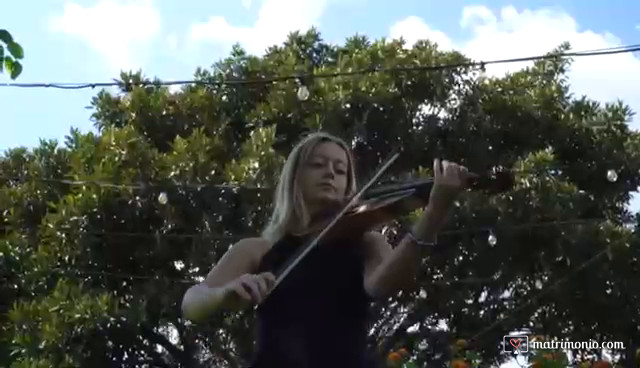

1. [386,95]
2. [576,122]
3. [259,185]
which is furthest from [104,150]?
[576,122]

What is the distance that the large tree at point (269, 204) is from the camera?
823 centimetres

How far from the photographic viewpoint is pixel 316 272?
1948mm

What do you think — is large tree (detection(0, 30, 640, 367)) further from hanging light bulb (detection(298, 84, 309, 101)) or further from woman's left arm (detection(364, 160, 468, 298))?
woman's left arm (detection(364, 160, 468, 298))

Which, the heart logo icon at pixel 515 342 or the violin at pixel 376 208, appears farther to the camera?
the heart logo icon at pixel 515 342

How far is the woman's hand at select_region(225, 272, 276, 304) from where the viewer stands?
182cm

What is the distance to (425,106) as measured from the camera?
364 inches

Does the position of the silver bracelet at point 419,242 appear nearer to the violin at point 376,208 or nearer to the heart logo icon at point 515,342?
the violin at point 376,208

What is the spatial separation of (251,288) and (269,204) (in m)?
6.30

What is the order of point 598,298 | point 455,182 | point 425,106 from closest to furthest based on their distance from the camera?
point 455,182 < point 598,298 < point 425,106

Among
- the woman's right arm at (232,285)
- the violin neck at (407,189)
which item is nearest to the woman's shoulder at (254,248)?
the woman's right arm at (232,285)

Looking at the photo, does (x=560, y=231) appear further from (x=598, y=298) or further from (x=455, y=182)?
(x=455, y=182)

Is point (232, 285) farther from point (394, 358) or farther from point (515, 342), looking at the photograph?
point (515, 342)

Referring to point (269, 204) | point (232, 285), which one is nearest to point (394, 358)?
point (269, 204)

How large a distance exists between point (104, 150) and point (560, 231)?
3596 millimetres
